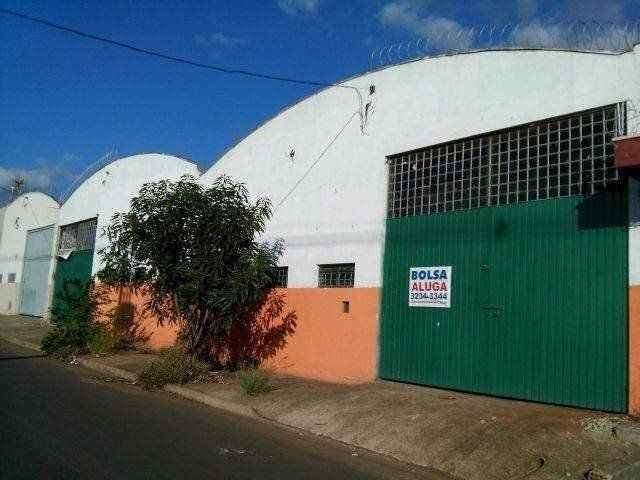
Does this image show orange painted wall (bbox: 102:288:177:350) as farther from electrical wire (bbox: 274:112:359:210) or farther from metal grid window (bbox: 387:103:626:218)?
metal grid window (bbox: 387:103:626:218)

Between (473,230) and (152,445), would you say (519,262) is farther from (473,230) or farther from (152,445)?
(152,445)

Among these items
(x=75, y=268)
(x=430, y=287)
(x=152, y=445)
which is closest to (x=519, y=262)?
(x=430, y=287)

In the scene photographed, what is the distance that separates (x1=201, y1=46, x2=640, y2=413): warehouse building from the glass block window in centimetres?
9

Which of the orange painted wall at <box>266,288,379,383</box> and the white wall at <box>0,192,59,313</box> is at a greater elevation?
the white wall at <box>0,192,59,313</box>

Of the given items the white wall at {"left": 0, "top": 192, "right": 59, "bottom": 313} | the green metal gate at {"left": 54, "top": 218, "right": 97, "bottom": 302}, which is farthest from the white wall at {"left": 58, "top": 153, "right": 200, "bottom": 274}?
the white wall at {"left": 0, "top": 192, "right": 59, "bottom": 313}

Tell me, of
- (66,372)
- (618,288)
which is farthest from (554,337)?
(66,372)

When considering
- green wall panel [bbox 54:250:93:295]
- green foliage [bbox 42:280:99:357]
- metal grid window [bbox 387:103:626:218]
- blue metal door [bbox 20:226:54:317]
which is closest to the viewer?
metal grid window [bbox 387:103:626:218]

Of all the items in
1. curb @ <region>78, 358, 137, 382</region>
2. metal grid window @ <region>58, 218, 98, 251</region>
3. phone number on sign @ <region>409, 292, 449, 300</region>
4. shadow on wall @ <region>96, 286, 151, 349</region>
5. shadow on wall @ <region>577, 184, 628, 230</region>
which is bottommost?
curb @ <region>78, 358, 137, 382</region>

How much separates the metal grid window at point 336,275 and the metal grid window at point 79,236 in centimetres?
1357

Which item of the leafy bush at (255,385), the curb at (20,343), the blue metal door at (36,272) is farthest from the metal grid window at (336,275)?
the blue metal door at (36,272)

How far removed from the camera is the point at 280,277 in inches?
530

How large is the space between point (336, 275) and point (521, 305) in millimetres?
4192

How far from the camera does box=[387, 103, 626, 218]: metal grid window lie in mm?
8219

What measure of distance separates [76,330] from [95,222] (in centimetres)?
755
